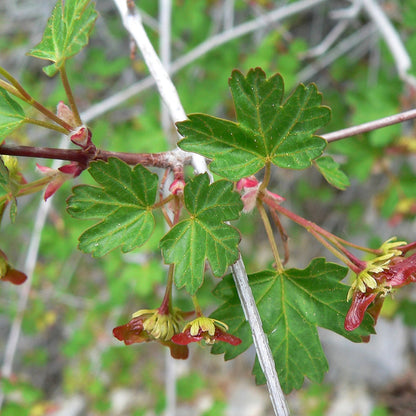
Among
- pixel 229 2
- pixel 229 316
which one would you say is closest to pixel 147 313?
pixel 229 316

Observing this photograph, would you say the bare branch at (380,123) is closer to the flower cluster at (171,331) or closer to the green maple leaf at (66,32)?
the flower cluster at (171,331)

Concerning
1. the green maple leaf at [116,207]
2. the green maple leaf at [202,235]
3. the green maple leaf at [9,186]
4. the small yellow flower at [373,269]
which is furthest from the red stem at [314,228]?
the green maple leaf at [9,186]

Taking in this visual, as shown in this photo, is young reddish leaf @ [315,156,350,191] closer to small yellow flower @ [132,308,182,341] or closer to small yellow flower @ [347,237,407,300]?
→ small yellow flower @ [347,237,407,300]

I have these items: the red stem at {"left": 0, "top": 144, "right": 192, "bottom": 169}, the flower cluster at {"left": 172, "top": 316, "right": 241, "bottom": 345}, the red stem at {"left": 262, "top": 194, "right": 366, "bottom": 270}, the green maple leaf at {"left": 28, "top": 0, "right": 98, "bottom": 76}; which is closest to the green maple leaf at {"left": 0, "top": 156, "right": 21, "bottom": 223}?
the red stem at {"left": 0, "top": 144, "right": 192, "bottom": 169}

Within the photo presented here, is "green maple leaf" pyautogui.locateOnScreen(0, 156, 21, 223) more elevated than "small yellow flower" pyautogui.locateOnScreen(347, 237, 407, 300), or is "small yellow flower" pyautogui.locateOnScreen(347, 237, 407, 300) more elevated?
"green maple leaf" pyautogui.locateOnScreen(0, 156, 21, 223)

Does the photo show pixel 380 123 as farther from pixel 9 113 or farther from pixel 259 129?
pixel 9 113

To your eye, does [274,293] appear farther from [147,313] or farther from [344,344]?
[344,344]
